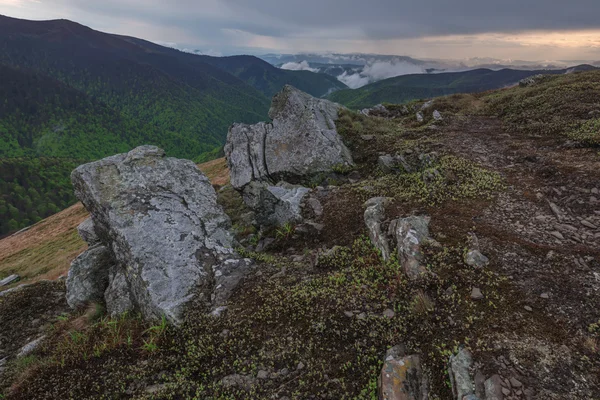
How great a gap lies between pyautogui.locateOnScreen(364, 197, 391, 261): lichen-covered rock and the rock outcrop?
446cm

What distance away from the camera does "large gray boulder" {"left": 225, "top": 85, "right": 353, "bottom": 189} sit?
19.2 meters

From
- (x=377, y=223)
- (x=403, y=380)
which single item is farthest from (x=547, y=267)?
(x=403, y=380)

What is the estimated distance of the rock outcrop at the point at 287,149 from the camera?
18.8 m

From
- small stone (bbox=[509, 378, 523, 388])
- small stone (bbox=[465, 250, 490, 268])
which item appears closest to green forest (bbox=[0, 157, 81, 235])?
small stone (bbox=[465, 250, 490, 268])

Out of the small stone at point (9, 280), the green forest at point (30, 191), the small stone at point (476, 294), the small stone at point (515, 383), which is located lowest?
the green forest at point (30, 191)

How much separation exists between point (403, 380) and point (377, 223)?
5.89 m

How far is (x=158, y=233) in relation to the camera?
10914 mm

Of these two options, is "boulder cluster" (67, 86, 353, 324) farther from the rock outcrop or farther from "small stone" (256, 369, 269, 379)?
"small stone" (256, 369, 269, 379)

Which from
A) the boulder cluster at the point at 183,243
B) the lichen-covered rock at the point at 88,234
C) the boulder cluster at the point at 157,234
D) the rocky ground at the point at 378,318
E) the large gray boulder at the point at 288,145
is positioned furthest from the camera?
the large gray boulder at the point at 288,145

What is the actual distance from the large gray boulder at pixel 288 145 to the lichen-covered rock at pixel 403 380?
43.8ft

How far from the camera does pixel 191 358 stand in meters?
7.43

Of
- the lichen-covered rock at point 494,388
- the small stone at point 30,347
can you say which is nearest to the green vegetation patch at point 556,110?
the lichen-covered rock at point 494,388

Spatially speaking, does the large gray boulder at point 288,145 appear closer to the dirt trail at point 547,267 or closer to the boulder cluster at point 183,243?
the boulder cluster at point 183,243

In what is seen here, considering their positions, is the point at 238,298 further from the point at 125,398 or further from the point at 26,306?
the point at 26,306
